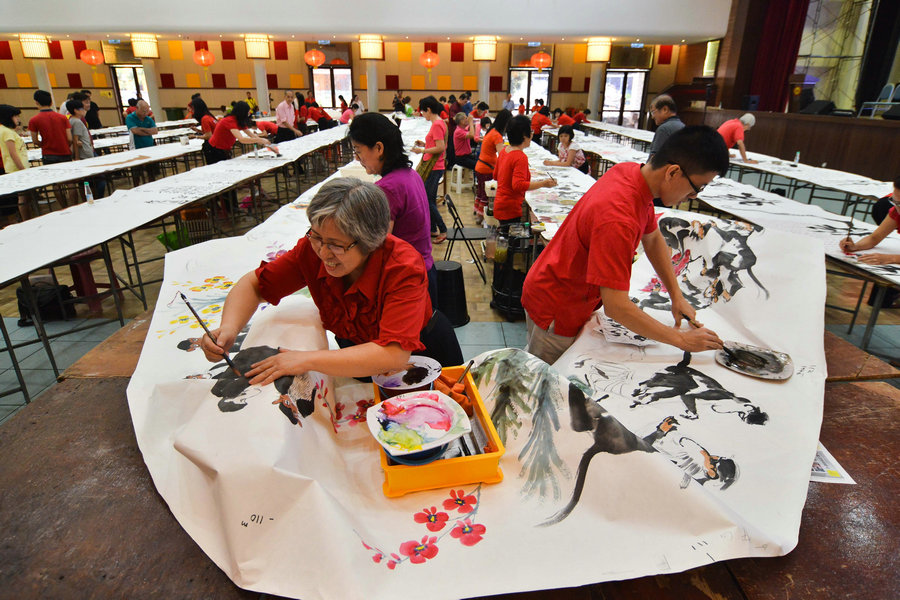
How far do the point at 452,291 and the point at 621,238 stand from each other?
2257 millimetres

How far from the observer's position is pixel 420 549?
97cm

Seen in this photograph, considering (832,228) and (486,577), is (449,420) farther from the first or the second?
(832,228)

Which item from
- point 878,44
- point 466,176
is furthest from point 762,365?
point 878,44

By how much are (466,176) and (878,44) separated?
364 inches

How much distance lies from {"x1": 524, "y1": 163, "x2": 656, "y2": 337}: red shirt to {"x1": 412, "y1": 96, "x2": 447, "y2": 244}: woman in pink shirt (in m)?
3.51

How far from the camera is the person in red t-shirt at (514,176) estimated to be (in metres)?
4.15

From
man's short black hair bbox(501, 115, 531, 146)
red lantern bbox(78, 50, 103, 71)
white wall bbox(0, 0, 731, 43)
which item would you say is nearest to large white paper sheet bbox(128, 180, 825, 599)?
man's short black hair bbox(501, 115, 531, 146)

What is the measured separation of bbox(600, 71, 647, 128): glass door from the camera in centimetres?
1697

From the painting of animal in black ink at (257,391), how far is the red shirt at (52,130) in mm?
7343

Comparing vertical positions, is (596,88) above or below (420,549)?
above

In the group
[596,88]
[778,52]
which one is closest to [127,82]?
[596,88]

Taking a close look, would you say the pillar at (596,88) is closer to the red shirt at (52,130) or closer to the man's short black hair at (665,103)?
the man's short black hair at (665,103)

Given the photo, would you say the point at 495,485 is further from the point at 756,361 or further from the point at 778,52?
the point at 778,52

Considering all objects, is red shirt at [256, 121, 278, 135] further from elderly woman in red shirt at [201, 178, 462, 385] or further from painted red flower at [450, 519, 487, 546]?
painted red flower at [450, 519, 487, 546]
